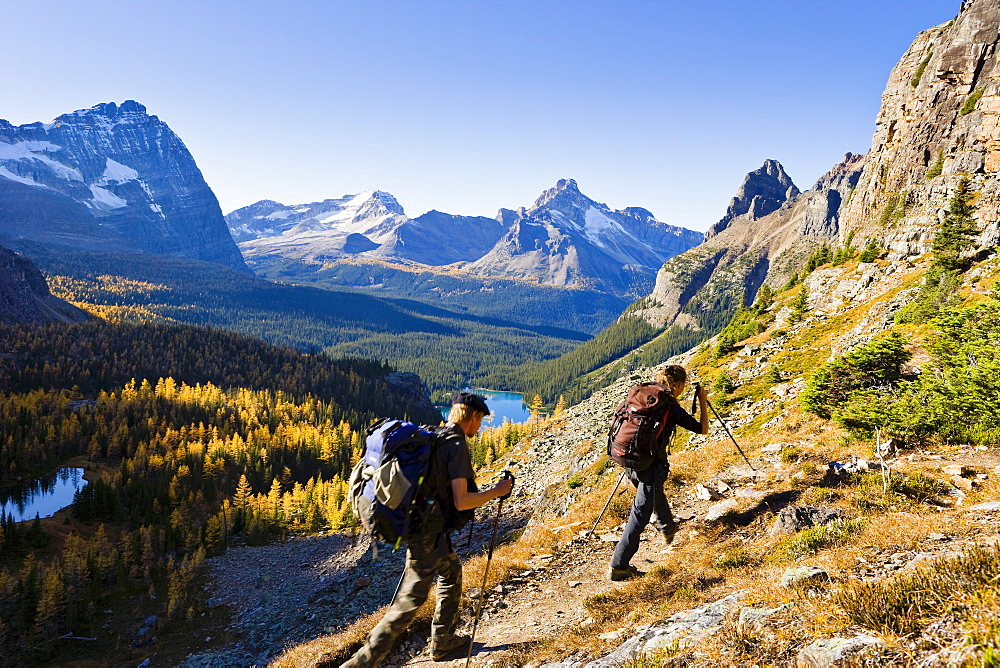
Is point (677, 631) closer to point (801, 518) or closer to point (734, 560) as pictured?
point (734, 560)

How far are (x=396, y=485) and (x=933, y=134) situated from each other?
96384 millimetres

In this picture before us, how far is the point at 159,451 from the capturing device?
105 meters

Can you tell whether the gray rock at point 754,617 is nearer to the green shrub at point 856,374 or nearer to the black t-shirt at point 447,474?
the black t-shirt at point 447,474

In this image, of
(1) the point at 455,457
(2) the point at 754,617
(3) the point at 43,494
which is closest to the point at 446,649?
(1) the point at 455,457

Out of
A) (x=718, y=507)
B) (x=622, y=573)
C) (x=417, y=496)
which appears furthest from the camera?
(x=718, y=507)

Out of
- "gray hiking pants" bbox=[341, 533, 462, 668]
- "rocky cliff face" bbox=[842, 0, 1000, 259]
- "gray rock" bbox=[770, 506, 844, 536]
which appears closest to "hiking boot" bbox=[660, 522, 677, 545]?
"gray rock" bbox=[770, 506, 844, 536]

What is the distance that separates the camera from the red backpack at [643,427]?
953 cm

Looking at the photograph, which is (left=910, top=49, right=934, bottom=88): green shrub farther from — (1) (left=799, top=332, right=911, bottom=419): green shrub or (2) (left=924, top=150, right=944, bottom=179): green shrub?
(1) (left=799, top=332, right=911, bottom=419): green shrub

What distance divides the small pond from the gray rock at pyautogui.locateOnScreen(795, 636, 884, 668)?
411 ft

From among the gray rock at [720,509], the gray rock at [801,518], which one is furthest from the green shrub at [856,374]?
the gray rock at [801,518]

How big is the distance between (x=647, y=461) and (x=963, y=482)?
22.9ft

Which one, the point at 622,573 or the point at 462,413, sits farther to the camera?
the point at 622,573

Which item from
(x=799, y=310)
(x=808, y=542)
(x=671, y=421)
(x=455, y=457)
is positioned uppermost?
(x=799, y=310)

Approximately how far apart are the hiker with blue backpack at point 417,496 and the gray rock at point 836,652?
417cm
